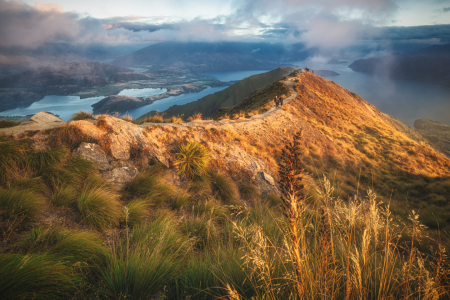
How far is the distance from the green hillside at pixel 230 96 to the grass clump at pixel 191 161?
96081mm

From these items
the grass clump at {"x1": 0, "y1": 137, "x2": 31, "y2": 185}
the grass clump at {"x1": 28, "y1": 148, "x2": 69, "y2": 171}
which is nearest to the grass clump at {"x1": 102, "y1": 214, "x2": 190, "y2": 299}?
the grass clump at {"x1": 0, "y1": 137, "x2": 31, "y2": 185}

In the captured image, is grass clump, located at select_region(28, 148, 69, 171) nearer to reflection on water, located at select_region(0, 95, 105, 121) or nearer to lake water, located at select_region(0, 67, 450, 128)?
reflection on water, located at select_region(0, 95, 105, 121)

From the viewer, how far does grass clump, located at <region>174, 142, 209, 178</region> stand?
6861mm

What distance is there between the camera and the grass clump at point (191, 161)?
6.86 metres

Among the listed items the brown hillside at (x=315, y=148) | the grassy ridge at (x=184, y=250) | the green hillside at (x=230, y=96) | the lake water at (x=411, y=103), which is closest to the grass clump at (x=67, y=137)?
the brown hillside at (x=315, y=148)

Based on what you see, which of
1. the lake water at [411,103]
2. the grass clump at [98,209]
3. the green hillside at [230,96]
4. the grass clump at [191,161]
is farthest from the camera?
the lake water at [411,103]

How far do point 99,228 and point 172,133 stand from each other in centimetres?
599

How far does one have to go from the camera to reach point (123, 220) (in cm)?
368

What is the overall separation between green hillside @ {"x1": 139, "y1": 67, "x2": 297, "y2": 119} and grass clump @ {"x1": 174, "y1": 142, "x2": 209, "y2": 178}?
96.1 meters

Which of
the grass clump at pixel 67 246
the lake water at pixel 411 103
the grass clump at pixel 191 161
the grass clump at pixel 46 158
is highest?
the grass clump at pixel 46 158

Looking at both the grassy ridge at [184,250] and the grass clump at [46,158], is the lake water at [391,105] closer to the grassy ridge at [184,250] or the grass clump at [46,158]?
the grass clump at [46,158]

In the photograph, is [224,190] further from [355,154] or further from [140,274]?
[355,154]

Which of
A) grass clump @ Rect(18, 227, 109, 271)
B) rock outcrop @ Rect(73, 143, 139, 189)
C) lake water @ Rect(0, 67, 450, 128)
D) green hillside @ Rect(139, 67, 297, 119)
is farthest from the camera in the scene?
lake water @ Rect(0, 67, 450, 128)

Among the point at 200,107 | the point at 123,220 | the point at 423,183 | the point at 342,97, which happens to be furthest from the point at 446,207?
the point at 200,107
